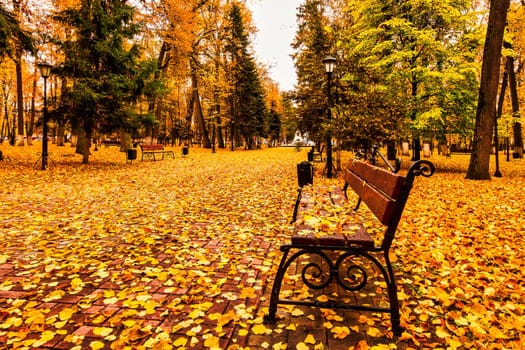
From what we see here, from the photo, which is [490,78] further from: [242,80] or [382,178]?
[242,80]

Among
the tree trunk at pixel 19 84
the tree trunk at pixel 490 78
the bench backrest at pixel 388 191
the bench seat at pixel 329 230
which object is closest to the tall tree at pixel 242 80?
the tree trunk at pixel 19 84

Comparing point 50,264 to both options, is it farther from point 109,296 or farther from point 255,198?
point 255,198

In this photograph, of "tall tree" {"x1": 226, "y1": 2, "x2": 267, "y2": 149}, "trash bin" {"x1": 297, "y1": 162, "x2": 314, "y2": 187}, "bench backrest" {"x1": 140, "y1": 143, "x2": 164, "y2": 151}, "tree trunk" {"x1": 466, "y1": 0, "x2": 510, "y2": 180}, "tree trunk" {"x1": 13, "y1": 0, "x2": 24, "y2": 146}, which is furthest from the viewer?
"tall tree" {"x1": 226, "y1": 2, "x2": 267, "y2": 149}

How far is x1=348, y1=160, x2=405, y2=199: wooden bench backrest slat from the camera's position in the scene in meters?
2.54

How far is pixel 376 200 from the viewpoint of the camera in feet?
10.2

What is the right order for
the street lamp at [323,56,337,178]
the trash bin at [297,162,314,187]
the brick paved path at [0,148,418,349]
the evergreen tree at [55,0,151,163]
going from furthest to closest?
the evergreen tree at [55,0,151,163], the street lamp at [323,56,337,178], the trash bin at [297,162,314,187], the brick paved path at [0,148,418,349]

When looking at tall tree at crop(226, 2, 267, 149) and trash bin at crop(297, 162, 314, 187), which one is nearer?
trash bin at crop(297, 162, 314, 187)

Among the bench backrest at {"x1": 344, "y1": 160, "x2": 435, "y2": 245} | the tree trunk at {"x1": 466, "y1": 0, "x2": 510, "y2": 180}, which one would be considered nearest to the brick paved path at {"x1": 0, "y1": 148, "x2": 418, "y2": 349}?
the bench backrest at {"x1": 344, "y1": 160, "x2": 435, "y2": 245}

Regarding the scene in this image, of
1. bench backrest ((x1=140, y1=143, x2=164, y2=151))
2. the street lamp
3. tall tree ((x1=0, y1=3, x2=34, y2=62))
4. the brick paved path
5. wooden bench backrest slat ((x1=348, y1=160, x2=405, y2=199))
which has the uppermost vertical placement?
tall tree ((x1=0, y1=3, x2=34, y2=62))

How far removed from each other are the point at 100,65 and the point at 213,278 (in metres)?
15.4

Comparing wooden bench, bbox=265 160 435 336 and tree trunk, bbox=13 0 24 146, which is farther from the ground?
tree trunk, bbox=13 0 24 146

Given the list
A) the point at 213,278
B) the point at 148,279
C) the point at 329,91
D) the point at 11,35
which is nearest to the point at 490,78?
the point at 329,91

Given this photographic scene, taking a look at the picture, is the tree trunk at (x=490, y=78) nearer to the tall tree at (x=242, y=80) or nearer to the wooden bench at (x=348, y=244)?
the wooden bench at (x=348, y=244)

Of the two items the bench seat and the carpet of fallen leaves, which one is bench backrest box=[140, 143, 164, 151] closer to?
the carpet of fallen leaves
